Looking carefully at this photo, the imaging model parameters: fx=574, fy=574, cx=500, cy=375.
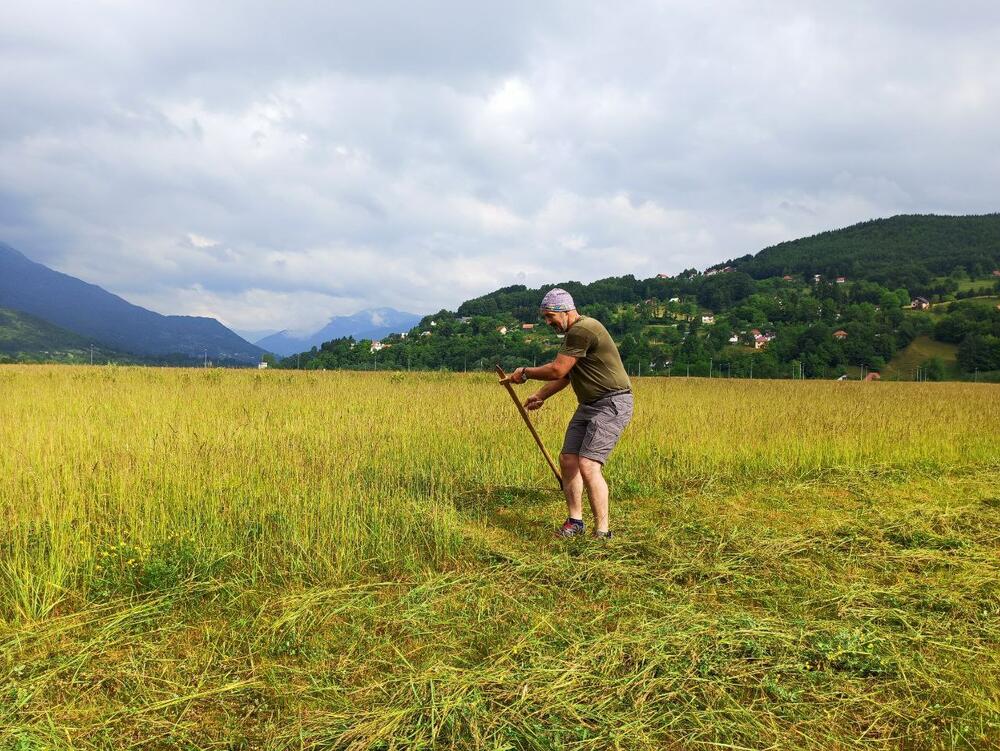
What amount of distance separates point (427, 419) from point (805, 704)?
6.67m

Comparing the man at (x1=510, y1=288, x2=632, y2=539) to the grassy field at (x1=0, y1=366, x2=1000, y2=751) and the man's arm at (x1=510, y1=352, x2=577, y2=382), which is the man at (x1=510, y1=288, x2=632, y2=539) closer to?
the man's arm at (x1=510, y1=352, x2=577, y2=382)

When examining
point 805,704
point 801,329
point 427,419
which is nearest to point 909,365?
point 801,329

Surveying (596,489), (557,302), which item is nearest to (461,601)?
(596,489)

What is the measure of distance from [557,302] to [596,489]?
1.48m

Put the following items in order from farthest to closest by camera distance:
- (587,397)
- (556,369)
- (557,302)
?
1. (587,397)
2. (557,302)
3. (556,369)

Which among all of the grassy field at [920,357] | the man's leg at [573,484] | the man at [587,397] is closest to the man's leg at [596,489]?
the man at [587,397]

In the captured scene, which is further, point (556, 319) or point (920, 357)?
point (920, 357)

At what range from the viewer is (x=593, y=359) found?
455cm

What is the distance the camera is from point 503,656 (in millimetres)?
2676

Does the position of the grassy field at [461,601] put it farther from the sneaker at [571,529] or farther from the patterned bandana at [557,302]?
the patterned bandana at [557,302]

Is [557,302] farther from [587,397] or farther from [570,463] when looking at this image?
[570,463]

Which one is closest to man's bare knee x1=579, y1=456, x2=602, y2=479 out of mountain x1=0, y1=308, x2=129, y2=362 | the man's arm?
the man's arm

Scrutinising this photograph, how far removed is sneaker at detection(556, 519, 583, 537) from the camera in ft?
14.6

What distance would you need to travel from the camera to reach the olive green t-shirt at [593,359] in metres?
4.45
